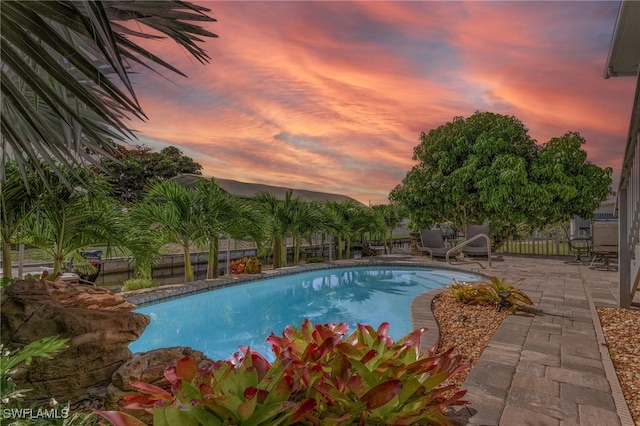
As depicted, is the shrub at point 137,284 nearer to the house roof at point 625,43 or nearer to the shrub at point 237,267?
the shrub at point 237,267

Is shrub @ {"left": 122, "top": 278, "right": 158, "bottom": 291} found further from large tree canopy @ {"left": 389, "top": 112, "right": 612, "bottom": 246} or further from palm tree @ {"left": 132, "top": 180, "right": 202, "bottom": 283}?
large tree canopy @ {"left": 389, "top": 112, "right": 612, "bottom": 246}

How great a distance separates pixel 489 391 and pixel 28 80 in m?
2.68

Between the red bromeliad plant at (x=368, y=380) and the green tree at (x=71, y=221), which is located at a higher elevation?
the green tree at (x=71, y=221)

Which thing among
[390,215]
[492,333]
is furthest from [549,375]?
[390,215]

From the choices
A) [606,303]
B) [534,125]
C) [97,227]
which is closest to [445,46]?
[606,303]

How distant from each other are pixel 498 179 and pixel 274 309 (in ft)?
31.3

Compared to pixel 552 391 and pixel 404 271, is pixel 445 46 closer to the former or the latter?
pixel 552 391

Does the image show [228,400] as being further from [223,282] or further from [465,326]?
[223,282]

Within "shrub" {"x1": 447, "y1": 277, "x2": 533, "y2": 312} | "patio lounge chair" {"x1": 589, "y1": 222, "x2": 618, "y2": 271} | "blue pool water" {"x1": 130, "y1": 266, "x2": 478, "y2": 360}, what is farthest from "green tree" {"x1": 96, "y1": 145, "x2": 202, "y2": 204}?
"patio lounge chair" {"x1": 589, "y1": 222, "x2": 618, "y2": 271}

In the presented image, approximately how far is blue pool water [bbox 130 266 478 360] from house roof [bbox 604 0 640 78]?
427 centimetres

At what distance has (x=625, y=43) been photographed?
4.14 meters

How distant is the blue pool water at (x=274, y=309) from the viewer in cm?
480

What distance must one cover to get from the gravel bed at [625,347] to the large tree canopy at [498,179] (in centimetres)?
842

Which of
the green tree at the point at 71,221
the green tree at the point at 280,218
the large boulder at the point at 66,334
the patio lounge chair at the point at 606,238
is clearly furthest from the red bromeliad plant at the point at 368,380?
the patio lounge chair at the point at 606,238
